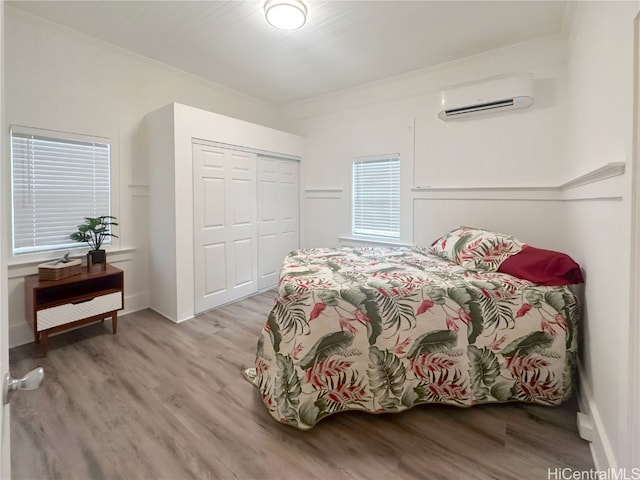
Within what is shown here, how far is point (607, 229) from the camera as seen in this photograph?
1372mm

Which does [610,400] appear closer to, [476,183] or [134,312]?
[476,183]

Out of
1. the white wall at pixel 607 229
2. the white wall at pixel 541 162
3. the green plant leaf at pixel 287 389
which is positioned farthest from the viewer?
the green plant leaf at pixel 287 389

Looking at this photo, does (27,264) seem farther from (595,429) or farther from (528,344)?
(595,429)

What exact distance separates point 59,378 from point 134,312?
4.06 feet

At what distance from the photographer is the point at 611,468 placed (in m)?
1.24

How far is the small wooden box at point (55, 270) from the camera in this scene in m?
2.46

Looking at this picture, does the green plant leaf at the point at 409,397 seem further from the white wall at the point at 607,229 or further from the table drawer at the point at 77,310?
the table drawer at the point at 77,310

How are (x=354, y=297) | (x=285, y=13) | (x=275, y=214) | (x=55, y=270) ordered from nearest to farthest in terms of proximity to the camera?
1. (x=354, y=297)
2. (x=285, y=13)
3. (x=55, y=270)
4. (x=275, y=214)

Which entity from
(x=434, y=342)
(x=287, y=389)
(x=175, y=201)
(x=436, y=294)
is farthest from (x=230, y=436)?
(x=175, y=201)

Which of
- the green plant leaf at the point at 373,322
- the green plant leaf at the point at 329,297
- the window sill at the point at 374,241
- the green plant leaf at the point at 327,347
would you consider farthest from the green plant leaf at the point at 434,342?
the window sill at the point at 374,241

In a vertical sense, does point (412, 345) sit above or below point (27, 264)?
below

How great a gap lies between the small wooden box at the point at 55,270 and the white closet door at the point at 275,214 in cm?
195

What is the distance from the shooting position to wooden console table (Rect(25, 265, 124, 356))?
2.38 metres

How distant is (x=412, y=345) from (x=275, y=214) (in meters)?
2.90
